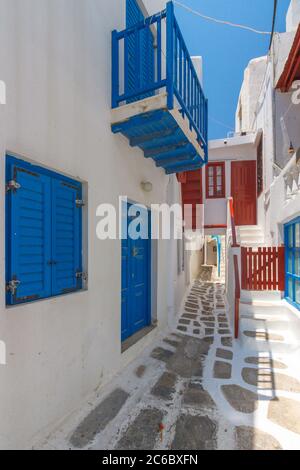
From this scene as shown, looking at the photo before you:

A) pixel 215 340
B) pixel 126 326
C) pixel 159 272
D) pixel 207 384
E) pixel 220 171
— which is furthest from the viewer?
pixel 220 171

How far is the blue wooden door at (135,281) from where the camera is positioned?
4508mm

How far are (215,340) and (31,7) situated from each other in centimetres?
567

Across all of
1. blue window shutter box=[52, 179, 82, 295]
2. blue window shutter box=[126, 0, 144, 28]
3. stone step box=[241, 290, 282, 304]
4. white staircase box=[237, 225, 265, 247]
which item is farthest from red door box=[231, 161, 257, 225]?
blue window shutter box=[52, 179, 82, 295]

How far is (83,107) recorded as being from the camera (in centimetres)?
308

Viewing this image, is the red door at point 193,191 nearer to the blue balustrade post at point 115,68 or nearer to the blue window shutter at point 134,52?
the blue window shutter at point 134,52

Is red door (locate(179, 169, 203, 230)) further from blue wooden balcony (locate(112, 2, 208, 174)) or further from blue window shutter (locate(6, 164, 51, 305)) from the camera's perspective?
blue window shutter (locate(6, 164, 51, 305))

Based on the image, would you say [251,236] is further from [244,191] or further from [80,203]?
[80,203]

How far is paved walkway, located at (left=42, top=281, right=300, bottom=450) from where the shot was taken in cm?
252

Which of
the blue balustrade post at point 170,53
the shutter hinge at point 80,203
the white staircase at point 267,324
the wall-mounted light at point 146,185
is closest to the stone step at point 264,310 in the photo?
the white staircase at point 267,324

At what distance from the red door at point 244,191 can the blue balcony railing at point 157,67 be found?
686 centimetres

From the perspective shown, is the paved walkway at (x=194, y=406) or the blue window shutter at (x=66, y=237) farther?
the blue window shutter at (x=66, y=237)

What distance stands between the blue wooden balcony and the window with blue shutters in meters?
1.42
